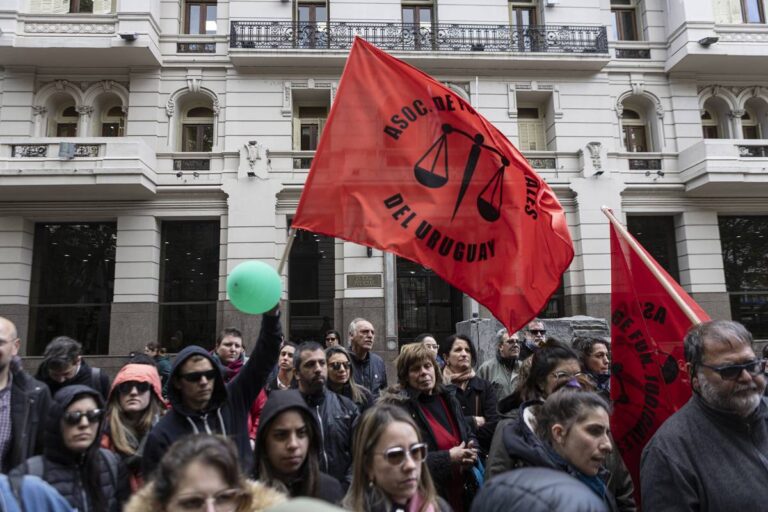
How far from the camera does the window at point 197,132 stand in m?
16.5

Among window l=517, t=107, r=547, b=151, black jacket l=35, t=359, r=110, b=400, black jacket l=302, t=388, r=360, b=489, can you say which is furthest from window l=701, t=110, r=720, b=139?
black jacket l=35, t=359, r=110, b=400

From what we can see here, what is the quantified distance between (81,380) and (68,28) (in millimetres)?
14144

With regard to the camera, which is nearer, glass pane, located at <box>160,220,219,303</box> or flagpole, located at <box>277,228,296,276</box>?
flagpole, located at <box>277,228,296,276</box>

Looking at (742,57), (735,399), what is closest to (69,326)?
(735,399)

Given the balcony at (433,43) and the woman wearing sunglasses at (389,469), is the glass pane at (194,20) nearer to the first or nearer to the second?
the balcony at (433,43)

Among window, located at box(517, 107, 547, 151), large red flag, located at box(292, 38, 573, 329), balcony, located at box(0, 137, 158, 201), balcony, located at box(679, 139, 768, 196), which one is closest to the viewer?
large red flag, located at box(292, 38, 573, 329)

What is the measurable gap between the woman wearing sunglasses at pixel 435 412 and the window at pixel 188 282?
11999 millimetres

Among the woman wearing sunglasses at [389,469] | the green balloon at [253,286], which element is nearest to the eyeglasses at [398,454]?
the woman wearing sunglasses at [389,469]

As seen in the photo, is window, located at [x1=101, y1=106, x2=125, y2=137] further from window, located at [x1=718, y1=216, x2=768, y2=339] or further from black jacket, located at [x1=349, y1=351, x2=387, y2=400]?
window, located at [x1=718, y1=216, x2=768, y2=339]

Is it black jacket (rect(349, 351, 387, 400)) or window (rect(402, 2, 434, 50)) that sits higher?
window (rect(402, 2, 434, 50))

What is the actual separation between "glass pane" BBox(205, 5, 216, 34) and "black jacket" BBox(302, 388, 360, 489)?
15300 mm

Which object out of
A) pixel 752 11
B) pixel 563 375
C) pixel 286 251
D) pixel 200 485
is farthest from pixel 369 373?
pixel 752 11

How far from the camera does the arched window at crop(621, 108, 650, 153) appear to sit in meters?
17.4

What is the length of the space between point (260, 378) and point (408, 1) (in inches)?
634
